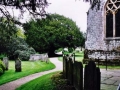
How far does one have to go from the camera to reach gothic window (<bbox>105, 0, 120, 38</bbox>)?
54.3ft

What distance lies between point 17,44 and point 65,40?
12620 millimetres

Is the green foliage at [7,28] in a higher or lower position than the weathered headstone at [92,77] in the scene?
higher

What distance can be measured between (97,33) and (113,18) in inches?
70.2

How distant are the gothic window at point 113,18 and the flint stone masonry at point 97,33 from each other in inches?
15.4

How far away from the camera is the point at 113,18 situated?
1670cm

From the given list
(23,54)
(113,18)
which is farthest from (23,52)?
(113,18)

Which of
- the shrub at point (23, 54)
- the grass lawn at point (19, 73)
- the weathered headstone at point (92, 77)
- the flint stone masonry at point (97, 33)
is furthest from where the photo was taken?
the shrub at point (23, 54)

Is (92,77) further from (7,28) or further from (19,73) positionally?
(19,73)

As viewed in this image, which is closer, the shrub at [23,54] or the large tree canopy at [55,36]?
the shrub at [23,54]

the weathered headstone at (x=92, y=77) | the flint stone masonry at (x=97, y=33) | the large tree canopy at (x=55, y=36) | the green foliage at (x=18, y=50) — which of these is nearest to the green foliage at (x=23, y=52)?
the green foliage at (x=18, y=50)

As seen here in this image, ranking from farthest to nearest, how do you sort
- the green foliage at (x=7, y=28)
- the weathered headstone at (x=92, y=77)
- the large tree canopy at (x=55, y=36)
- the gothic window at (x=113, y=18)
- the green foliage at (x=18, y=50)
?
1. the large tree canopy at (x=55, y=36)
2. the green foliage at (x=18, y=50)
3. the gothic window at (x=113, y=18)
4. the green foliage at (x=7, y=28)
5. the weathered headstone at (x=92, y=77)

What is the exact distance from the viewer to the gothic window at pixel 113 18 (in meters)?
16.6

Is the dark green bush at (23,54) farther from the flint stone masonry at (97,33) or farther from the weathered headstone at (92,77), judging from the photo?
the weathered headstone at (92,77)

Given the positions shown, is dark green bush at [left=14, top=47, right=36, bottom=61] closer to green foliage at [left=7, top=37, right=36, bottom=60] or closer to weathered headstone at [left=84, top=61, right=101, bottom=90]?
green foliage at [left=7, top=37, right=36, bottom=60]
